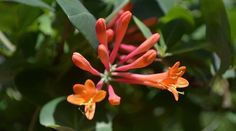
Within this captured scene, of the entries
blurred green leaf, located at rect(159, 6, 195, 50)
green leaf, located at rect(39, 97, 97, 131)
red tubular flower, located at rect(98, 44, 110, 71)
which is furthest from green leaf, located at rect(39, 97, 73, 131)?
blurred green leaf, located at rect(159, 6, 195, 50)

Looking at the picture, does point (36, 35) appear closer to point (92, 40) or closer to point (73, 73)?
point (73, 73)

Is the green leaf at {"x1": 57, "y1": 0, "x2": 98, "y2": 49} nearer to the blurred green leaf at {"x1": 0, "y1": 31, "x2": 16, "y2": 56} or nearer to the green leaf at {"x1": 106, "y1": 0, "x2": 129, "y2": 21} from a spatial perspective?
the green leaf at {"x1": 106, "y1": 0, "x2": 129, "y2": 21}

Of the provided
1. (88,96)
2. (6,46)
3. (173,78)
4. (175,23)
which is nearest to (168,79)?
(173,78)

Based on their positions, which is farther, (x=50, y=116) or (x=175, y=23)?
(x=175, y=23)

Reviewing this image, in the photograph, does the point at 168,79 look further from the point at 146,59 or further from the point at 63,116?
the point at 63,116

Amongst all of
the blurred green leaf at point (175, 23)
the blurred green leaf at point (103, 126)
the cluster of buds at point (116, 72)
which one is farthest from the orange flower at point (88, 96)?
the blurred green leaf at point (175, 23)

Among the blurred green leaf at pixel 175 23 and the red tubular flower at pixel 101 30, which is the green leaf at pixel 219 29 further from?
the red tubular flower at pixel 101 30
